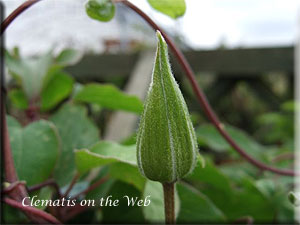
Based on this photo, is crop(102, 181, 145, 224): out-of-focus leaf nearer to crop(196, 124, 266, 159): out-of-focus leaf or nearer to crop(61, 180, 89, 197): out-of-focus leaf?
crop(61, 180, 89, 197): out-of-focus leaf

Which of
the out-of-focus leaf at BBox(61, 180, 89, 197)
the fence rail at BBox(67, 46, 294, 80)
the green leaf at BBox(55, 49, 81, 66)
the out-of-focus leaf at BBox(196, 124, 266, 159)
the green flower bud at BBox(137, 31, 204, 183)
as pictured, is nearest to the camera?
the green flower bud at BBox(137, 31, 204, 183)


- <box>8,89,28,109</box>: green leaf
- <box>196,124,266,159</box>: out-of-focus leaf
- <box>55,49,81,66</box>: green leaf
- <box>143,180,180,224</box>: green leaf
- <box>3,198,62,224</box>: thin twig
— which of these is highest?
<box>55,49,81,66</box>: green leaf

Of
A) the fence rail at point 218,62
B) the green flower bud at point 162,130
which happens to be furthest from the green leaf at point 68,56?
the fence rail at point 218,62

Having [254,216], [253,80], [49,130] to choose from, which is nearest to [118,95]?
[49,130]

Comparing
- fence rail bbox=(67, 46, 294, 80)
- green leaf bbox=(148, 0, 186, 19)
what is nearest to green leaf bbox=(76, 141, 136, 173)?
green leaf bbox=(148, 0, 186, 19)

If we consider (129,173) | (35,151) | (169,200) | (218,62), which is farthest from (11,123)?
(218,62)

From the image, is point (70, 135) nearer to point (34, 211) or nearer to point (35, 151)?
point (35, 151)

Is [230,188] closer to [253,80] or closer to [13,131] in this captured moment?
[13,131]
